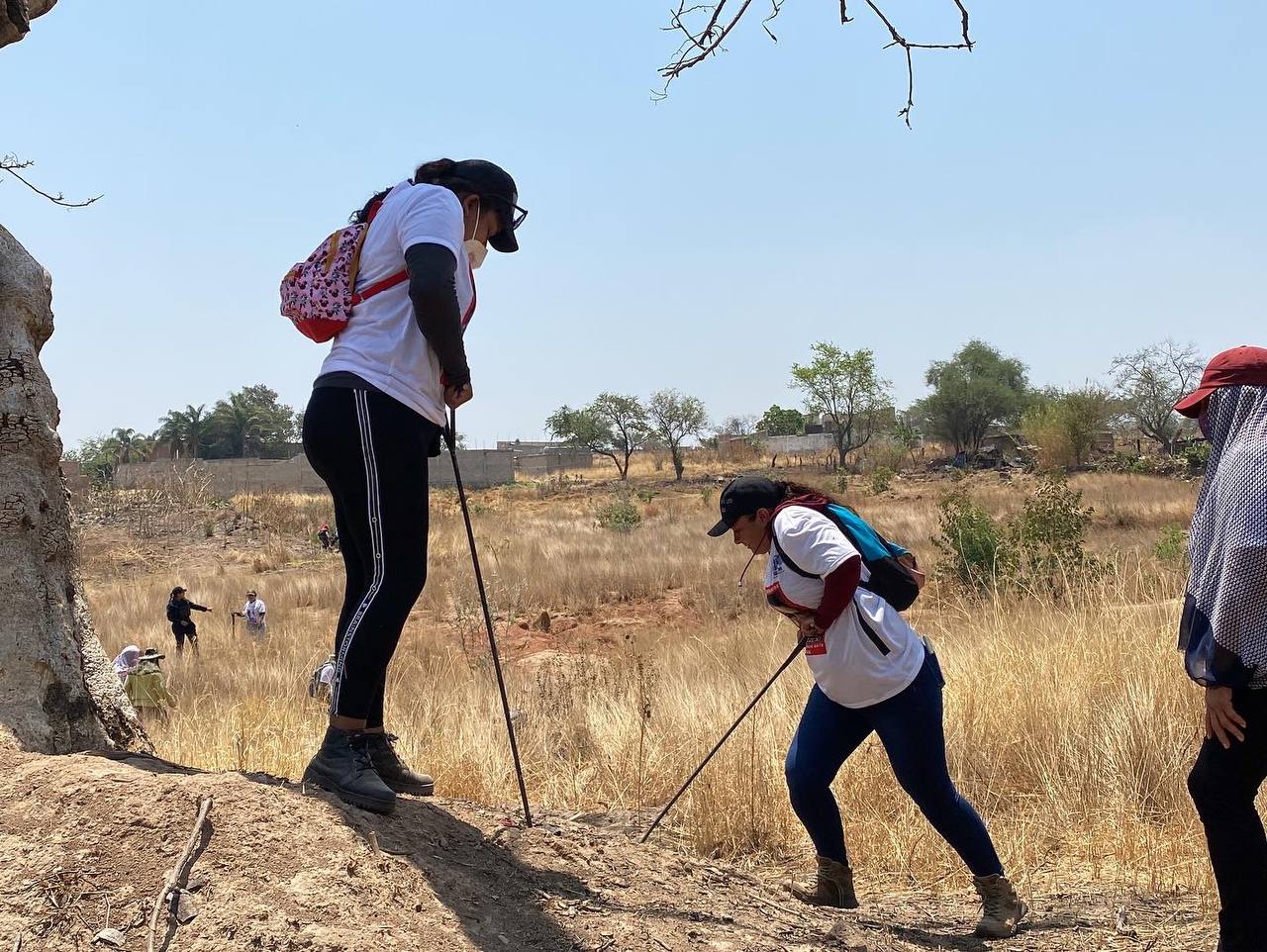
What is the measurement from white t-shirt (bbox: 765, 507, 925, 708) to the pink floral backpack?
1513mm

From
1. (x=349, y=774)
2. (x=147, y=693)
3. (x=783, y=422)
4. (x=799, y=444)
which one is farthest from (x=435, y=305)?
(x=783, y=422)

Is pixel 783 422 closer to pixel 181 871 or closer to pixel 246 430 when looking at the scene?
pixel 246 430

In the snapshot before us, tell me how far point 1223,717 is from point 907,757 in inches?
39.8

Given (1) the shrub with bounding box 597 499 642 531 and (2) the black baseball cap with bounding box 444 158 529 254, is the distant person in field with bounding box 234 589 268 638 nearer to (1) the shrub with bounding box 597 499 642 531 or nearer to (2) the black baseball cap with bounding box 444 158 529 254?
(2) the black baseball cap with bounding box 444 158 529 254

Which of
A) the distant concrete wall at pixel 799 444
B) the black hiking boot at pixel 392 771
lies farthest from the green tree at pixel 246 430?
the black hiking boot at pixel 392 771

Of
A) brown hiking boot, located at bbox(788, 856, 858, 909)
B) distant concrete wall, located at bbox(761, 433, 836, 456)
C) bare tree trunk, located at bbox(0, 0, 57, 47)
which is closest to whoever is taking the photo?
→ brown hiking boot, located at bbox(788, 856, 858, 909)

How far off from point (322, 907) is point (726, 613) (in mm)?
12946

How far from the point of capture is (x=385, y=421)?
9.49 feet

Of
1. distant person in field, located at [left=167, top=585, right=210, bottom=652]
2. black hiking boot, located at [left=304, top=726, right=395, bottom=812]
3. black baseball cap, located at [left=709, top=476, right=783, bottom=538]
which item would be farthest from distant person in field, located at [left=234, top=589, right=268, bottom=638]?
black hiking boot, located at [left=304, top=726, right=395, bottom=812]

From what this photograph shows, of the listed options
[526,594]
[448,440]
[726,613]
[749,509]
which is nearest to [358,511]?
[448,440]

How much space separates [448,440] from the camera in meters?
3.25

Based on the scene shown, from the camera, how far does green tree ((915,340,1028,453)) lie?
59.1 metres

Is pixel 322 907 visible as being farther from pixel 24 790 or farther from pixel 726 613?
pixel 726 613

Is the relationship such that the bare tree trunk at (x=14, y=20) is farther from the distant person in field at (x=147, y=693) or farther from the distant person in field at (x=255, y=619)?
the distant person in field at (x=255, y=619)
